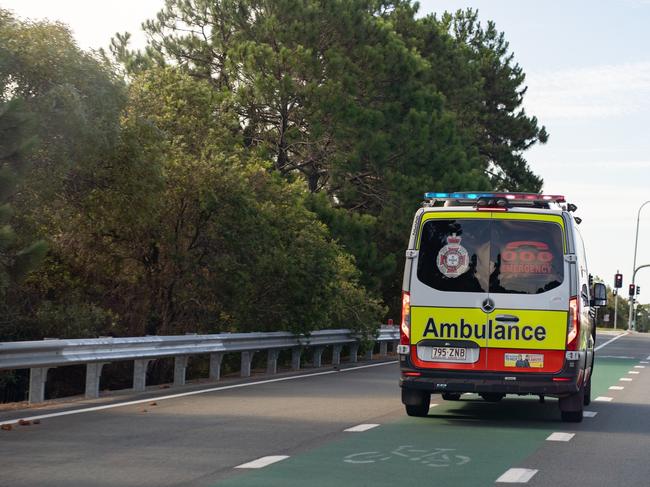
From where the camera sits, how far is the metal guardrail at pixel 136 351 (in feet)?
48.4

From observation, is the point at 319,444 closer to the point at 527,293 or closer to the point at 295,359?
the point at 527,293

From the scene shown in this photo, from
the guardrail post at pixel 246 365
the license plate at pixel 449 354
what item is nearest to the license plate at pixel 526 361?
the license plate at pixel 449 354

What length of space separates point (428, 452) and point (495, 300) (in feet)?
9.99

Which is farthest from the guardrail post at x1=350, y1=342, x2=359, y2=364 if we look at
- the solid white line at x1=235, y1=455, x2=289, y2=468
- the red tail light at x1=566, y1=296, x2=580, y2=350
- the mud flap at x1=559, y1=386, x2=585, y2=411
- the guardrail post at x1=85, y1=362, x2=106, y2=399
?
the solid white line at x1=235, y1=455, x2=289, y2=468

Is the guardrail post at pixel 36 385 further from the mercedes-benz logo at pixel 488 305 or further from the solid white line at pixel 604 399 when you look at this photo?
the solid white line at pixel 604 399

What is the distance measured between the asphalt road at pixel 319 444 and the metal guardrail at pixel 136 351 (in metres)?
0.66

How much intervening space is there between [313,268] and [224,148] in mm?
3481

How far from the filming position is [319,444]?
11.7m

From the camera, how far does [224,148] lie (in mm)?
27609

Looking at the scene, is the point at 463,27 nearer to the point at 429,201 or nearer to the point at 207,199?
the point at 207,199

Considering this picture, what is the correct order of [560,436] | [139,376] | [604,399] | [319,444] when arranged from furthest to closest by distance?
[604,399], [139,376], [560,436], [319,444]

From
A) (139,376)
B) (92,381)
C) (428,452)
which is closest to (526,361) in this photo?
(428,452)

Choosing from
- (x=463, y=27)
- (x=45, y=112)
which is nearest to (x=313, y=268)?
(x=45, y=112)

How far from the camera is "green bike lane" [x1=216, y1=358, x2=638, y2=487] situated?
9562 millimetres
